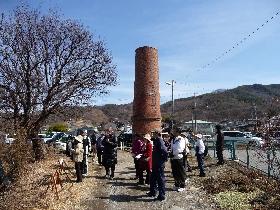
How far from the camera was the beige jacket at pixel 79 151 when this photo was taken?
14.8 metres

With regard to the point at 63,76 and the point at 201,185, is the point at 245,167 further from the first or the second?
the point at 63,76

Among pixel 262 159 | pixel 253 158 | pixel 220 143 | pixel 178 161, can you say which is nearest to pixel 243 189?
pixel 178 161

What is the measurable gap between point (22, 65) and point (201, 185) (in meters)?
13.3

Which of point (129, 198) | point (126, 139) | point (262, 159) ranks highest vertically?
point (126, 139)

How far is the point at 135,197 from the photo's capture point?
1247cm

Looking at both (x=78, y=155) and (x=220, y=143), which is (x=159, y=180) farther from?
(x=220, y=143)

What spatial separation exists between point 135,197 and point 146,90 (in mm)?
9793

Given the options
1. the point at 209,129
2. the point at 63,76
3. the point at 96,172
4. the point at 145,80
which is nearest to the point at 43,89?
the point at 63,76

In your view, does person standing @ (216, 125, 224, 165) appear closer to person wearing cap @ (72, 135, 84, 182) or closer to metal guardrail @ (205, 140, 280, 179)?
metal guardrail @ (205, 140, 280, 179)

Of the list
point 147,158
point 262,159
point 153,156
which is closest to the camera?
point 153,156

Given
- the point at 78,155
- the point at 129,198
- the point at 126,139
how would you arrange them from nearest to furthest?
the point at 129,198 → the point at 78,155 → the point at 126,139

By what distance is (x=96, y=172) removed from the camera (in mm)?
17547

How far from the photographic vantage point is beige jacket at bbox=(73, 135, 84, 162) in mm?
14766

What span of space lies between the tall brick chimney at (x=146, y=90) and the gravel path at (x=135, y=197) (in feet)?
21.6
